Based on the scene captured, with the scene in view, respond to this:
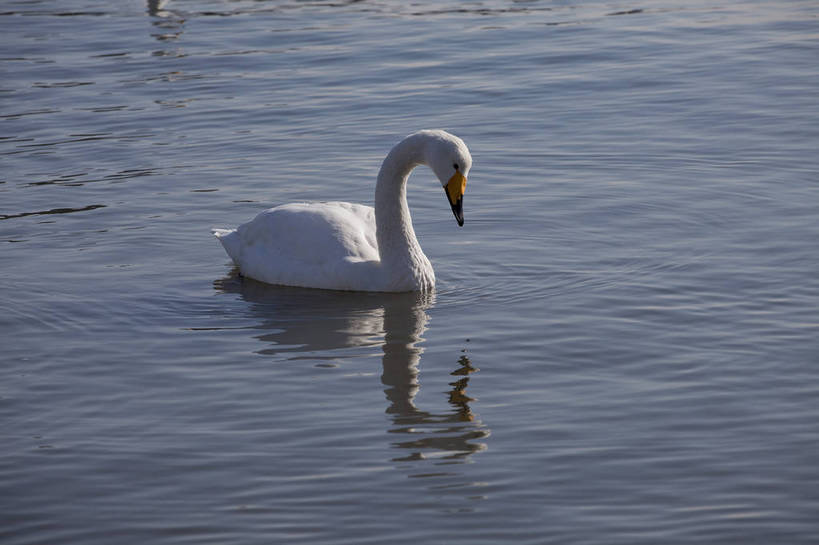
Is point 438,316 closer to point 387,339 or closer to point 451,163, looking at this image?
point 387,339

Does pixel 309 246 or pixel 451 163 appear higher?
pixel 451 163

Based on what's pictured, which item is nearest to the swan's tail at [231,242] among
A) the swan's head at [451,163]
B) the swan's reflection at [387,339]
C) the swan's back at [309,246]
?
the swan's back at [309,246]

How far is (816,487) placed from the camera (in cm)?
648

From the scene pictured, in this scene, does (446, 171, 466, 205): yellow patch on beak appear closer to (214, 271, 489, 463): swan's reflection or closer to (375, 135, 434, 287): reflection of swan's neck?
(375, 135, 434, 287): reflection of swan's neck

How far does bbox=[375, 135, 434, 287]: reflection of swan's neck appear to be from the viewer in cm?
995

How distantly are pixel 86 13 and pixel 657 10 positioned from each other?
10926 millimetres

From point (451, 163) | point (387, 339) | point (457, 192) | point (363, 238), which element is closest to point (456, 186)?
point (457, 192)

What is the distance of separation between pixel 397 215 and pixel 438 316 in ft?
3.24

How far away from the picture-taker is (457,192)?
31.6 feet

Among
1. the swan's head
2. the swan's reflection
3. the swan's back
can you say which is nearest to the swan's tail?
the swan's back

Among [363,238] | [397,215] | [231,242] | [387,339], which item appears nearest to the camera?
[387,339]

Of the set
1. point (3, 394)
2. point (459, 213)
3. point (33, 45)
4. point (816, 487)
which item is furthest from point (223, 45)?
point (816, 487)

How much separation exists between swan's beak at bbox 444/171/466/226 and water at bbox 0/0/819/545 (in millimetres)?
681

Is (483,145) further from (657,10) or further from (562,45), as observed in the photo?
(657,10)
